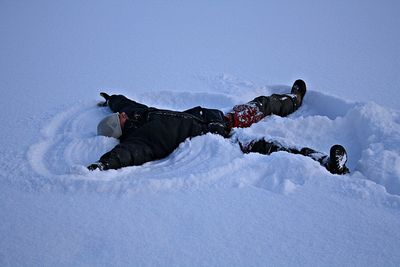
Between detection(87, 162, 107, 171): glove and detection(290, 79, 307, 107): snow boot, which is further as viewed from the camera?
detection(290, 79, 307, 107): snow boot

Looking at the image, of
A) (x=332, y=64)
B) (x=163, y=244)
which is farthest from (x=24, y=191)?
(x=332, y=64)

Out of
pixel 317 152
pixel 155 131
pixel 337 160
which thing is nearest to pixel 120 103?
pixel 155 131

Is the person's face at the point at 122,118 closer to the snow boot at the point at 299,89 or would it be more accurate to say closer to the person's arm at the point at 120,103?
the person's arm at the point at 120,103

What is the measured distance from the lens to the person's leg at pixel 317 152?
5.65 feet

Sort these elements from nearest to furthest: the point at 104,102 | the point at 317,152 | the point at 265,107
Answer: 1. the point at 317,152
2. the point at 265,107
3. the point at 104,102

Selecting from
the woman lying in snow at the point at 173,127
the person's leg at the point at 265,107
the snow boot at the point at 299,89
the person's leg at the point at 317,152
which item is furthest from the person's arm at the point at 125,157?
the snow boot at the point at 299,89

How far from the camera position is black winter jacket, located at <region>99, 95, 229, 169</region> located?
76.0 inches

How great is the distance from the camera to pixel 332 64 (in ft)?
10.7

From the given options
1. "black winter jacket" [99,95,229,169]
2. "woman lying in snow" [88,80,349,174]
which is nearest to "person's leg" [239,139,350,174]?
"woman lying in snow" [88,80,349,174]

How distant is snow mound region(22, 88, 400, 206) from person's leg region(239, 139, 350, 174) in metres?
0.06

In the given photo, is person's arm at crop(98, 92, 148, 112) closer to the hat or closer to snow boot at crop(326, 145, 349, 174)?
the hat

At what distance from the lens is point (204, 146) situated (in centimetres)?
203

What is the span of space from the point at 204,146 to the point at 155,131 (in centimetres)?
33

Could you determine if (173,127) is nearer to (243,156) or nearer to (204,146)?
(204,146)
